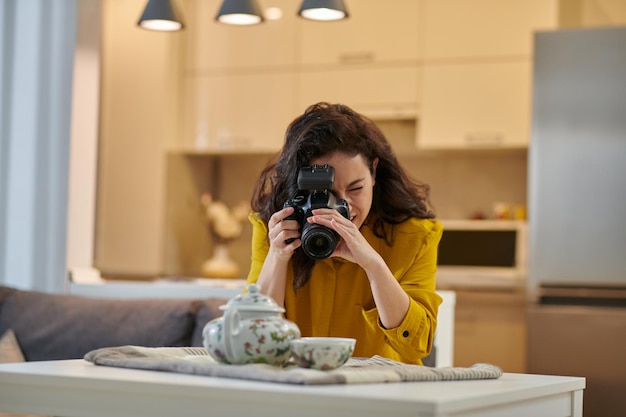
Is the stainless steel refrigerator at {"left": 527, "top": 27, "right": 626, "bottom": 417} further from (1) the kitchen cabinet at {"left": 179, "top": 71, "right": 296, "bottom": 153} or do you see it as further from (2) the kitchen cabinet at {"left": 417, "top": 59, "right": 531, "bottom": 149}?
(1) the kitchen cabinet at {"left": 179, "top": 71, "right": 296, "bottom": 153}

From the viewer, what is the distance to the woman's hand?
166 cm

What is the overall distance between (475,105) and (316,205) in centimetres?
305

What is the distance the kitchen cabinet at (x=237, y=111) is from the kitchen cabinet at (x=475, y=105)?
0.73 m

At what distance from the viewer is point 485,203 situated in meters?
5.02

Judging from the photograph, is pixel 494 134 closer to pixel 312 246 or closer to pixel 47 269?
pixel 47 269

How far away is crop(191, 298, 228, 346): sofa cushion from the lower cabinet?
1827 mm

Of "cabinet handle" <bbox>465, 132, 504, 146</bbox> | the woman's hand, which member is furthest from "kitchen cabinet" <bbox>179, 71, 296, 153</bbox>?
the woman's hand

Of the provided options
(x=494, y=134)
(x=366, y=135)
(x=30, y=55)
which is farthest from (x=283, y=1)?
(x=366, y=135)

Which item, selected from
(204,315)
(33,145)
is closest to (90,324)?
(204,315)

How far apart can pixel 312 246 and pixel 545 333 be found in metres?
2.41

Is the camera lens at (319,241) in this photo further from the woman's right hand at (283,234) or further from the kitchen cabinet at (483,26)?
the kitchen cabinet at (483,26)

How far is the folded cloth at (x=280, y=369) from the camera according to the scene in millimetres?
1274

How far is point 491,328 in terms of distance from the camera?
438 cm

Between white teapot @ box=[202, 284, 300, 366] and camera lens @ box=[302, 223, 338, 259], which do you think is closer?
white teapot @ box=[202, 284, 300, 366]
